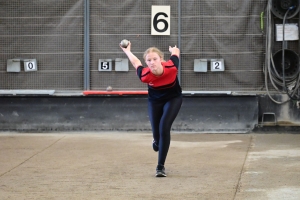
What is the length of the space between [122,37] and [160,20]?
75 centimetres

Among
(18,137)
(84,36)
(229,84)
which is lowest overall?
(18,137)

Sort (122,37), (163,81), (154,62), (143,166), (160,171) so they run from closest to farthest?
(154,62) → (163,81) → (160,171) → (143,166) → (122,37)

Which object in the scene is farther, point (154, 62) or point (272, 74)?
point (272, 74)

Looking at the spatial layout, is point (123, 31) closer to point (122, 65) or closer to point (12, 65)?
point (122, 65)

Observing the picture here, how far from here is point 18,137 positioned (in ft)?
40.7

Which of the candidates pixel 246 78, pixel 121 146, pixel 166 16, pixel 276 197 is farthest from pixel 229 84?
pixel 276 197

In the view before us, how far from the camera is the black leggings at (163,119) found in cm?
862

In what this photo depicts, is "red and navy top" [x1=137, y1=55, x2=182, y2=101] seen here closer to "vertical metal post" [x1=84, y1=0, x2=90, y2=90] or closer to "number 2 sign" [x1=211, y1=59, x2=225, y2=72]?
"number 2 sign" [x1=211, y1=59, x2=225, y2=72]

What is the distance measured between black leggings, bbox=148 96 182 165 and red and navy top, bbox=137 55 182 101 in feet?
0.27

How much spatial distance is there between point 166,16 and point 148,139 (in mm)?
2271

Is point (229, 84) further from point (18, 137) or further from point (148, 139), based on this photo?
point (18, 137)

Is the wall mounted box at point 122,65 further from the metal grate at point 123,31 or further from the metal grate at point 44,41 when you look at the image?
the metal grate at point 44,41

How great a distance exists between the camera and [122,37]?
41.7 feet

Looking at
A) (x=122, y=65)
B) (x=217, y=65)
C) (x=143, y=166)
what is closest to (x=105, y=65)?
(x=122, y=65)
